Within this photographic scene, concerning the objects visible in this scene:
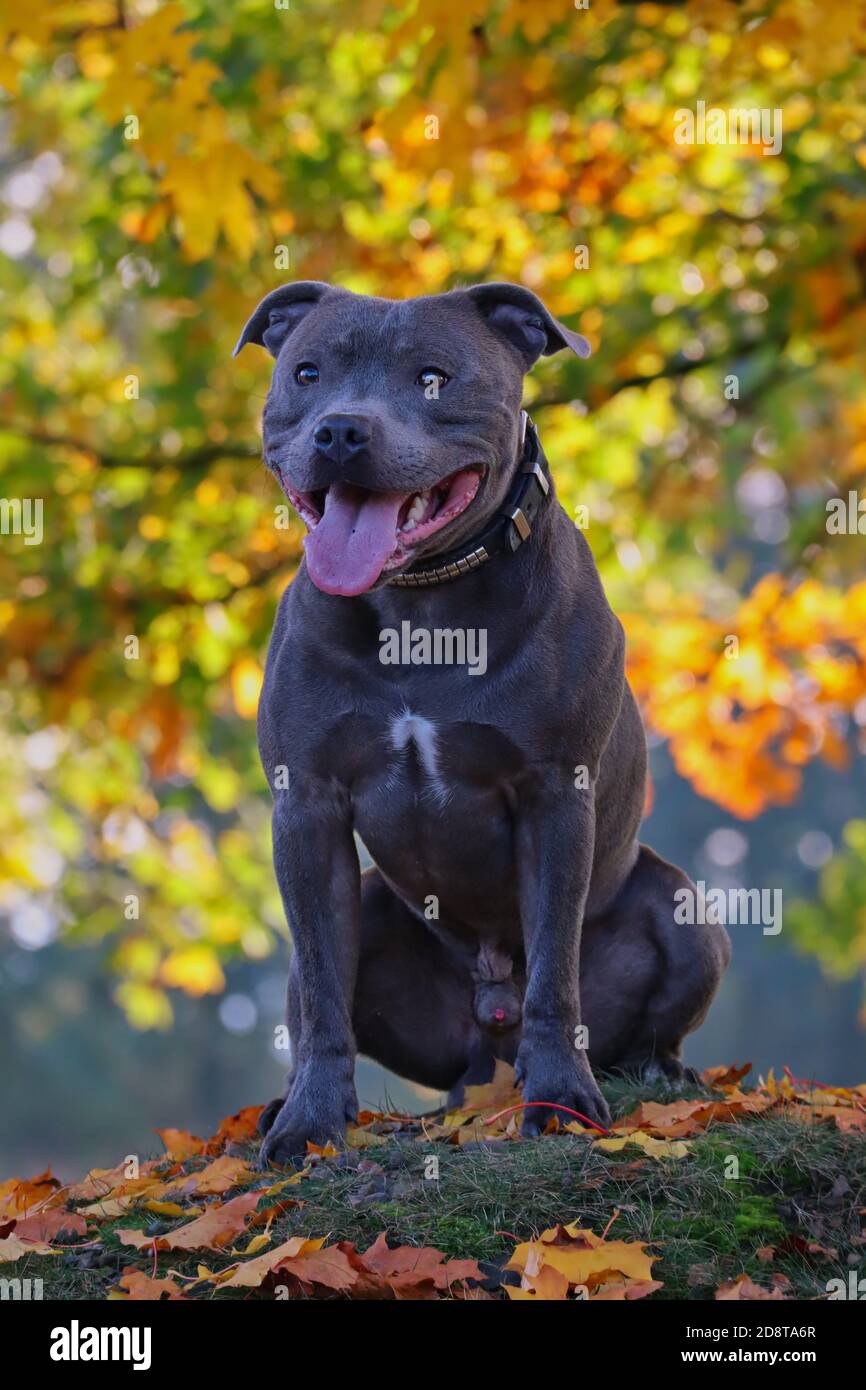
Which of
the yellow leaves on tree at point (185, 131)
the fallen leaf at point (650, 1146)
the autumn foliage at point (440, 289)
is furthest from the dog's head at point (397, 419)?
the autumn foliage at point (440, 289)

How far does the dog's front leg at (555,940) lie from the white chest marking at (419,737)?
0.26 metres

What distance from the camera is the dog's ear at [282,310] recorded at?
15.6 feet

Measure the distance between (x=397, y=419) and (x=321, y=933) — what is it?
51.2 inches

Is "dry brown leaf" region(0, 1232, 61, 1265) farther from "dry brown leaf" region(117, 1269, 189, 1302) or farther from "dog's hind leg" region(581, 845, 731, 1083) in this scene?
"dog's hind leg" region(581, 845, 731, 1083)

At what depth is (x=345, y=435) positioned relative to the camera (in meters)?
4.12

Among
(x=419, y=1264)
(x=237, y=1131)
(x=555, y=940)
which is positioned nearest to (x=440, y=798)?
(x=555, y=940)

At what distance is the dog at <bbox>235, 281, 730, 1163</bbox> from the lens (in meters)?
4.33

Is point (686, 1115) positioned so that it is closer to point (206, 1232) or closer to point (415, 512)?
point (206, 1232)

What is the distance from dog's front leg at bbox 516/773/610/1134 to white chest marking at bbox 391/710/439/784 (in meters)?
0.26

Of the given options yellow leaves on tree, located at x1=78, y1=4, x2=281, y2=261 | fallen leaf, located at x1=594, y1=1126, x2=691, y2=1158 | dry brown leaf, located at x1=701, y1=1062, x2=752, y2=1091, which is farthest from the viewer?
yellow leaves on tree, located at x1=78, y1=4, x2=281, y2=261

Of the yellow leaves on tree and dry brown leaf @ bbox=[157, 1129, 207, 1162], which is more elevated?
the yellow leaves on tree

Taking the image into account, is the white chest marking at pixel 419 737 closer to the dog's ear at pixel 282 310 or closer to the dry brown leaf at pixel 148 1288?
the dog's ear at pixel 282 310

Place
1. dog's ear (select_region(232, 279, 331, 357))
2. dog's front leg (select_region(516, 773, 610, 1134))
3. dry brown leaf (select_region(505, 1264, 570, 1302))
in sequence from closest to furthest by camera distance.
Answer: dry brown leaf (select_region(505, 1264, 570, 1302)), dog's front leg (select_region(516, 773, 610, 1134)), dog's ear (select_region(232, 279, 331, 357))

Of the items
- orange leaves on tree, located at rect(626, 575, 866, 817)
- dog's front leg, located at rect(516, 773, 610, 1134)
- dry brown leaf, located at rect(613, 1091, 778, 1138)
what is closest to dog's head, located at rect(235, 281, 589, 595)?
dog's front leg, located at rect(516, 773, 610, 1134)
